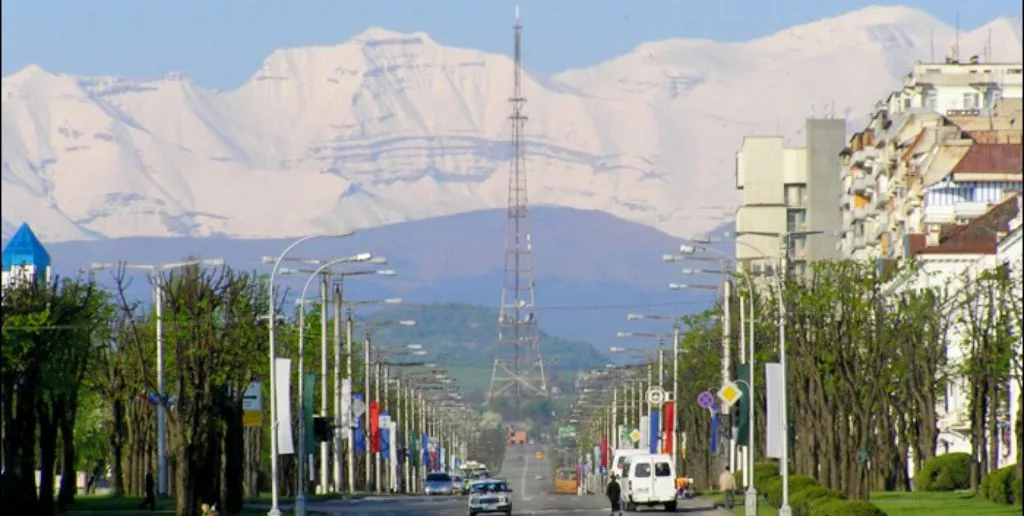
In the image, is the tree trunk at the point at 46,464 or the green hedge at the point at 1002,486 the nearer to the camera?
the tree trunk at the point at 46,464

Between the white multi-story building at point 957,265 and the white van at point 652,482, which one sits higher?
the white multi-story building at point 957,265

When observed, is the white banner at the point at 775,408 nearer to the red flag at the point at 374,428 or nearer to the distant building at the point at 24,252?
the distant building at the point at 24,252

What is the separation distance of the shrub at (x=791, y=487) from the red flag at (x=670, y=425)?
140 feet

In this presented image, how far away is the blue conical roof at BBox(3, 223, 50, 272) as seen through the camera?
138 meters

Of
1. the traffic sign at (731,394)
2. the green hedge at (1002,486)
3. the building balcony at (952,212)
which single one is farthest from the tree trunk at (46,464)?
the building balcony at (952,212)

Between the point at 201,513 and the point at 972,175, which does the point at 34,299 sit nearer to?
the point at 201,513

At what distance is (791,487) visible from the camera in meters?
82.4

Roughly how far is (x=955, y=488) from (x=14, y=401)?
47775mm

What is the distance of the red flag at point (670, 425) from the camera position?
13212cm

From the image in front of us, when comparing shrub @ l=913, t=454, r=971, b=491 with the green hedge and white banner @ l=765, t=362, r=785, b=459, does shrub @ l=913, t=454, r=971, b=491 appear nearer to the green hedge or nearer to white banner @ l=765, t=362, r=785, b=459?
the green hedge

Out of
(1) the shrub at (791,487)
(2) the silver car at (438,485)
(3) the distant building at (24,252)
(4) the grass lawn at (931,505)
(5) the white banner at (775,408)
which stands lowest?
(2) the silver car at (438,485)

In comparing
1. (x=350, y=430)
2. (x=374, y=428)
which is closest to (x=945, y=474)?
(x=350, y=430)

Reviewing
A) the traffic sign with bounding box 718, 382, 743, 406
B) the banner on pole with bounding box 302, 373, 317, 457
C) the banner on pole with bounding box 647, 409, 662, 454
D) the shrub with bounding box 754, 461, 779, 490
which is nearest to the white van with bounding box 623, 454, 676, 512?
the shrub with bounding box 754, 461, 779, 490

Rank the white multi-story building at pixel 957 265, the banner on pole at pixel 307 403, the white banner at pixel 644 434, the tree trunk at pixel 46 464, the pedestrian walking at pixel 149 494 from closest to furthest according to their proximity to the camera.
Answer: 1. the tree trunk at pixel 46 464
2. the banner on pole at pixel 307 403
3. the pedestrian walking at pixel 149 494
4. the white multi-story building at pixel 957 265
5. the white banner at pixel 644 434
